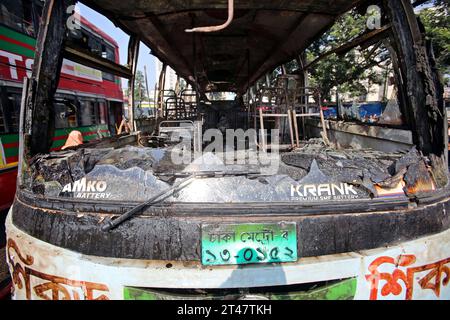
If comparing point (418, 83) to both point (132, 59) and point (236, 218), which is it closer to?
point (236, 218)

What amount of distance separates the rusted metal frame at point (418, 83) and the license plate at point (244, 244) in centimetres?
124

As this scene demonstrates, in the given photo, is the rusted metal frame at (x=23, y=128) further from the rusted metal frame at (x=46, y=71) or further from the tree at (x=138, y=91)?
the tree at (x=138, y=91)

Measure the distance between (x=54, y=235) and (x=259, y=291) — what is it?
4.18 ft

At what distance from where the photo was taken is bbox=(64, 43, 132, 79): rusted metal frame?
2.50 metres

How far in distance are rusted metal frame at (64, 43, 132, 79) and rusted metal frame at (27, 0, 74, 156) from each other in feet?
0.62

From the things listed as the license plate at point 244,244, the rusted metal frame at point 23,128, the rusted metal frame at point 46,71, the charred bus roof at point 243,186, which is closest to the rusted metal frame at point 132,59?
the charred bus roof at point 243,186

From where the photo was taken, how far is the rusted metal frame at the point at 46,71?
6.89 feet

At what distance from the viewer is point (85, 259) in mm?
1656

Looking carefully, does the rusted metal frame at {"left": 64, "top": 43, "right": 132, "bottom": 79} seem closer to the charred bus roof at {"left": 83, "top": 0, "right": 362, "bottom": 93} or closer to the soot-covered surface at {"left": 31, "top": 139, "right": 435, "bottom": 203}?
the charred bus roof at {"left": 83, "top": 0, "right": 362, "bottom": 93}

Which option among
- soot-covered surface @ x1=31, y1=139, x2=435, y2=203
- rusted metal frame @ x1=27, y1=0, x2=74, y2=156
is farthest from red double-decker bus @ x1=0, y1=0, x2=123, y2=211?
soot-covered surface @ x1=31, y1=139, x2=435, y2=203

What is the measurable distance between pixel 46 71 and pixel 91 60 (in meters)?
0.75

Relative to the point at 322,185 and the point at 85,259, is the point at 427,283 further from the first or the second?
the point at 85,259

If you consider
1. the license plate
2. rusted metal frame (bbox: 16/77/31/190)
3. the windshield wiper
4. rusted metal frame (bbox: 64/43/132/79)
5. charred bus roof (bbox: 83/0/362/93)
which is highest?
charred bus roof (bbox: 83/0/362/93)

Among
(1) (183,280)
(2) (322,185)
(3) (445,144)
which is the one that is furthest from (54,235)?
(3) (445,144)
